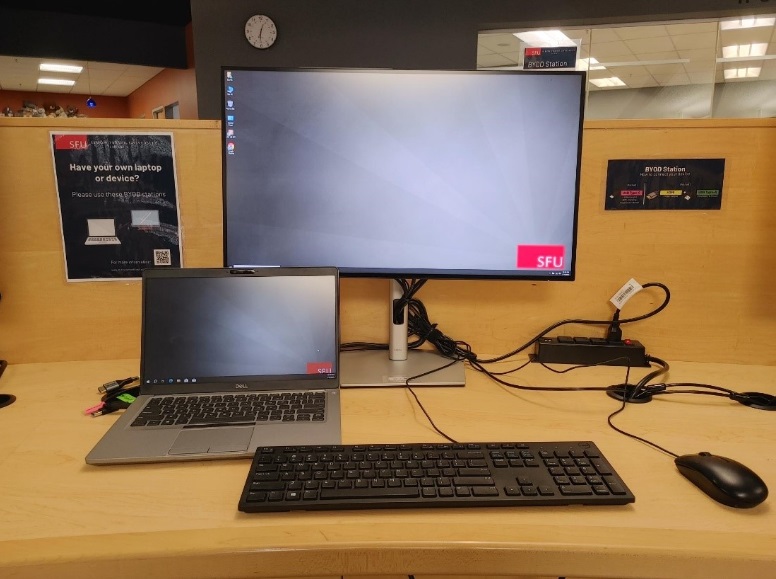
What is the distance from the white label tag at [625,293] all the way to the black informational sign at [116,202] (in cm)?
86

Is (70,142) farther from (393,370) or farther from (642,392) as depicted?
(642,392)

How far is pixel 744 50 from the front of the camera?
201 inches

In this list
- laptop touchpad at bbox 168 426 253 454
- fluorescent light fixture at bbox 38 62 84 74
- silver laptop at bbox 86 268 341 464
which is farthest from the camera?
fluorescent light fixture at bbox 38 62 84 74

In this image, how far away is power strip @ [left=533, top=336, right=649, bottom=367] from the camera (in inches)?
38.2

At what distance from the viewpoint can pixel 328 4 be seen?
3.46 meters

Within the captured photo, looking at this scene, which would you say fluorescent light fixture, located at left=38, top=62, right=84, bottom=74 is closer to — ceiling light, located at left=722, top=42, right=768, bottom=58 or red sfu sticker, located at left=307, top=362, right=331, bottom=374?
ceiling light, located at left=722, top=42, right=768, bottom=58

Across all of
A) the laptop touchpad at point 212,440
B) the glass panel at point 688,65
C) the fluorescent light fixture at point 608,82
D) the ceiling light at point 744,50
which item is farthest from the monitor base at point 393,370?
the fluorescent light fixture at point 608,82

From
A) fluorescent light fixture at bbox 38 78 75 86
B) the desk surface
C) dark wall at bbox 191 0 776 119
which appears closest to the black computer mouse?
the desk surface

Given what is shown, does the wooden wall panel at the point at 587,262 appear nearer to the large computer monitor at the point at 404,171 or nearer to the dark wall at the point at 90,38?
the large computer monitor at the point at 404,171

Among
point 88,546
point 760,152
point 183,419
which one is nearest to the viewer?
point 88,546

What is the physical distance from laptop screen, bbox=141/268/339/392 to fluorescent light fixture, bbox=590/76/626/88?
674 centimetres

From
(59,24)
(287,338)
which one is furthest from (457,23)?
(59,24)

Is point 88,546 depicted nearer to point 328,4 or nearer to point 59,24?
point 328,4

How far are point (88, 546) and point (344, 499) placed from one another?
0.24 m
